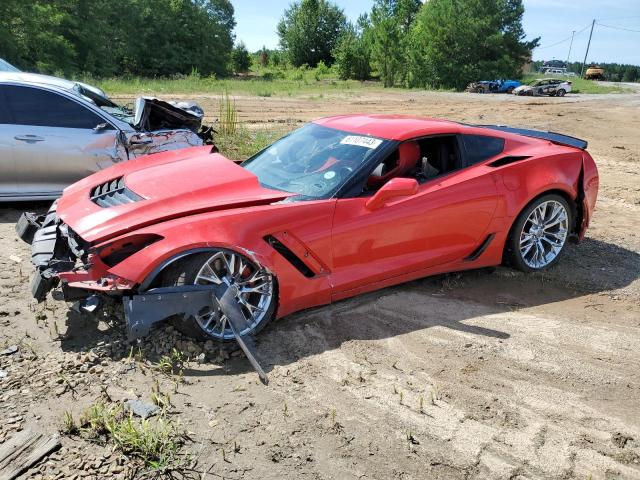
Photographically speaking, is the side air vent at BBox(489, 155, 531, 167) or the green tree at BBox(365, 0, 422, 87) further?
the green tree at BBox(365, 0, 422, 87)

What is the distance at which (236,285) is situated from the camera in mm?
3557

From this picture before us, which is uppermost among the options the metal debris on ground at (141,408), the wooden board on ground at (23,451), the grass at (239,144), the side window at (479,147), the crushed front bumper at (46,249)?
the side window at (479,147)

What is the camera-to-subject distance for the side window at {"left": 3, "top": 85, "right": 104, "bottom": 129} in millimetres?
6129

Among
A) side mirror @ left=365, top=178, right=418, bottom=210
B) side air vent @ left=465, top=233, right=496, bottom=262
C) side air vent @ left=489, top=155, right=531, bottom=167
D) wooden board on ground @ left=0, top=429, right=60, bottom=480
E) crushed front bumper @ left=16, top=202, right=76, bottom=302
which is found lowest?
wooden board on ground @ left=0, top=429, right=60, bottom=480

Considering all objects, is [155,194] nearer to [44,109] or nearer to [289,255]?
[289,255]

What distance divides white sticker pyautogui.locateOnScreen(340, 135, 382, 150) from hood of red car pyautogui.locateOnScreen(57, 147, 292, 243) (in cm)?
82

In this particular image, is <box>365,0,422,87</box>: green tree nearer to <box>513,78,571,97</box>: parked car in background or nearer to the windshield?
<box>513,78,571,97</box>: parked car in background

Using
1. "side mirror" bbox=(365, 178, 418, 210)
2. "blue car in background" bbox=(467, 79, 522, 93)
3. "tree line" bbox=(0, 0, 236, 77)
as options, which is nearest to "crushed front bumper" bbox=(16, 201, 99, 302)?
"side mirror" bbox=(365, 178, 418, 210)

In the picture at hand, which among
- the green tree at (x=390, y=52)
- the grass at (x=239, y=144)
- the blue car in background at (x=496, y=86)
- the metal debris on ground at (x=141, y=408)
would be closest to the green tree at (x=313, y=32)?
the green tree at (x=390, y=52)

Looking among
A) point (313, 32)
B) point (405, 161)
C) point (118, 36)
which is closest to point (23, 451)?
point (405, 161)

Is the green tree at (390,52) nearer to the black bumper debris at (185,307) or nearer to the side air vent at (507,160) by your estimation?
the side air vent at (507,160)

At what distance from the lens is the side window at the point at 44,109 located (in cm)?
613

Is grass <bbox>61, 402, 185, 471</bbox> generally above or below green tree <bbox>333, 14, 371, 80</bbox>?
below

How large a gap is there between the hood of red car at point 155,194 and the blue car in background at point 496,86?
39200 millimetres
